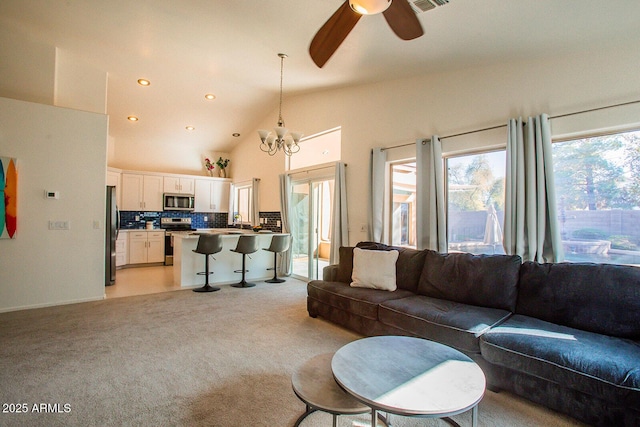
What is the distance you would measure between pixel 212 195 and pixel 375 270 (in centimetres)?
635

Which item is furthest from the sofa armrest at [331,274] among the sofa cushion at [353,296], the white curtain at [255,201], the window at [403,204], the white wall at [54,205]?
the white curtain at [255,201]

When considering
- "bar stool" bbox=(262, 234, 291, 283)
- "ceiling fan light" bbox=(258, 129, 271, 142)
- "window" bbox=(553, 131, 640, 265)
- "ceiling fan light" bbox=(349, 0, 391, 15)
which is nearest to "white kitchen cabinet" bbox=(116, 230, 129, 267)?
→ "bar stool" bbox=(262, 234, 291, 283)

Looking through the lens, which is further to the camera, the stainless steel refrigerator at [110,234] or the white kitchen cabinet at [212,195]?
the white kitchen cabinet at [212,195]

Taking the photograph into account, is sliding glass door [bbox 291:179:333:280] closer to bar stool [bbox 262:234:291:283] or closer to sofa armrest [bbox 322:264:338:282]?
bar stool [bbox 262:234:291:283]

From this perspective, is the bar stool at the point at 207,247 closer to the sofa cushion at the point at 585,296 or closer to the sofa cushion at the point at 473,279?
the sofa cushion at the point at 473,279

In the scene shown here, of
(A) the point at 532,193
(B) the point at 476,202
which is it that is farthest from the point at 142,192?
(A) the point at 532,193

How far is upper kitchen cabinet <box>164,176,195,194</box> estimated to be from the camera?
309 inches

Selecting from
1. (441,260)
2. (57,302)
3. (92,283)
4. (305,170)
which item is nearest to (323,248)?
(305,170)

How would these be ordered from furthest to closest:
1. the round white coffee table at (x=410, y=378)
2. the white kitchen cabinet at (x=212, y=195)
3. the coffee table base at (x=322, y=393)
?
the white kitchen cabinet at (x=212, y=195) < the coffee table base at (x=322, y=393) < the round white coffee table at (x=410, y=378)

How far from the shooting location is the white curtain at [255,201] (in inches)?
290

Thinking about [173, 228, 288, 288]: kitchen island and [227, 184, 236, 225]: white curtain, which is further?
[227, 184, 236, 225]: white curtain

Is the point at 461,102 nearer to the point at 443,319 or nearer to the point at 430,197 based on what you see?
the point at 430,197

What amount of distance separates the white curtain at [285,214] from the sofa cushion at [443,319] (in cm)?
372

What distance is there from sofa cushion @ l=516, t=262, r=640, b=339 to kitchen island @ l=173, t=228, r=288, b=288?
4.56m
